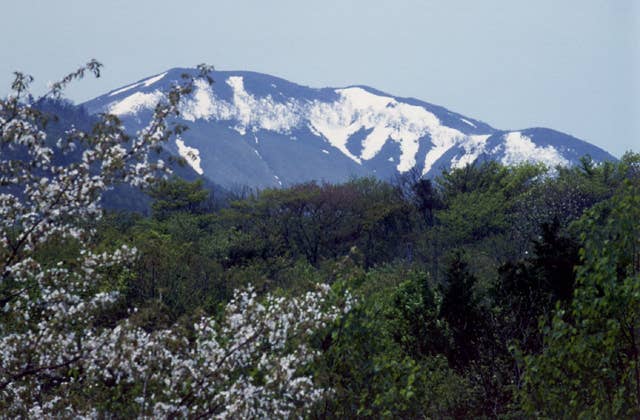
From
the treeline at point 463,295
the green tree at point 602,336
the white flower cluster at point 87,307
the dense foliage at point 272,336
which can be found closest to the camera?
the white flower cluster at point 87,307

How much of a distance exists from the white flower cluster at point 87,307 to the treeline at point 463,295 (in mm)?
367

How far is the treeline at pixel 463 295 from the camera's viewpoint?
8.43m

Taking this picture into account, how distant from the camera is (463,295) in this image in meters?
19.8

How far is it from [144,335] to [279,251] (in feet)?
149

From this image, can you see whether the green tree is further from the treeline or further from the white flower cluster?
the white flower cluster

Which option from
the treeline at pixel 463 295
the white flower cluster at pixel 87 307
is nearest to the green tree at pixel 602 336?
the treeline at pixel 463 295

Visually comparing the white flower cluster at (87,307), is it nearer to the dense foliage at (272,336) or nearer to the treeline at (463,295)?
the dense foliage at (272,336)

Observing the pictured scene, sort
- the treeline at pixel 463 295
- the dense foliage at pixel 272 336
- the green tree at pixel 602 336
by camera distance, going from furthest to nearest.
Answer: the treeline at pixel 463 295 → the green tree at pixel 602 336 → the dense foliage at pixel 272 336

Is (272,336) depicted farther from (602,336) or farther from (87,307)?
(602,336)

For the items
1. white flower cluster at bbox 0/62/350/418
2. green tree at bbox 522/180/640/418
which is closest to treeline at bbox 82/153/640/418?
green tree at bbox 522/180/640/418

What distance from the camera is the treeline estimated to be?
843cm

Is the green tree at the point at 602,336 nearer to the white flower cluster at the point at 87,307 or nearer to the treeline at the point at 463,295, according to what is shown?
the treeline at the point at 463,295

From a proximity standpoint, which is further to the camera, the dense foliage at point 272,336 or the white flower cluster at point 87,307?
the dense foliage at point 272,336

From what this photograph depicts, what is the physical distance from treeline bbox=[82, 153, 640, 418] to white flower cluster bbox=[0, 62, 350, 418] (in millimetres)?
367
